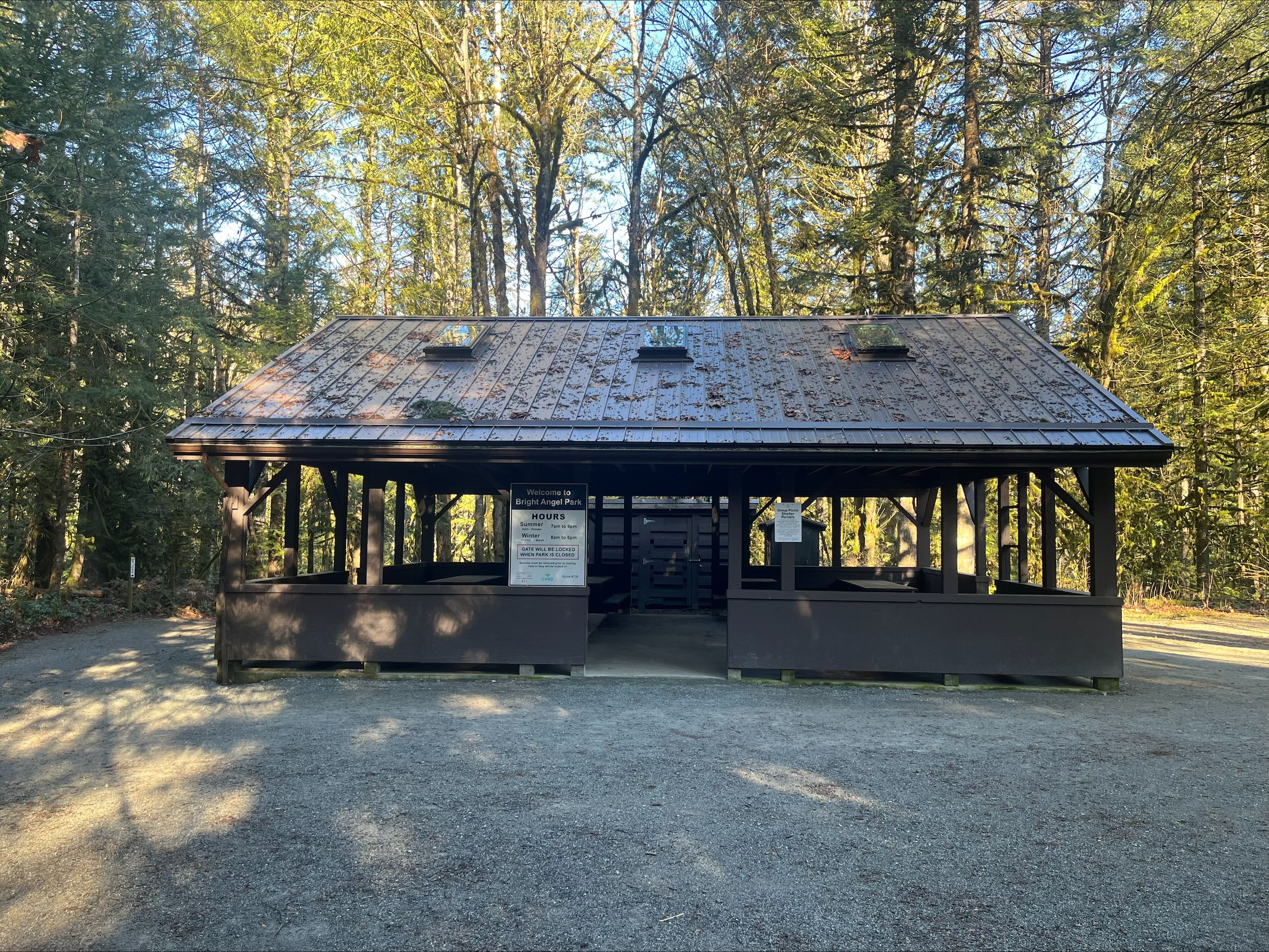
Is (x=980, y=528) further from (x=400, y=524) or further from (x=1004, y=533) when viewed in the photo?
(x=400, y=524)

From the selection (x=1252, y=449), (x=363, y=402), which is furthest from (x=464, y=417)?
(x=1252, y=449)

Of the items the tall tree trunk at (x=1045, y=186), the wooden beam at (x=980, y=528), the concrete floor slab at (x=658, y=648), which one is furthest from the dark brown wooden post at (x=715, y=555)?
the tall tree trunk at (x=1045, y=186)

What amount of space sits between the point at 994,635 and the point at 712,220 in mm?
13652

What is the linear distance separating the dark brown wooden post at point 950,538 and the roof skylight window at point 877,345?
2.00 m

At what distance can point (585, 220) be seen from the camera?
23156mm

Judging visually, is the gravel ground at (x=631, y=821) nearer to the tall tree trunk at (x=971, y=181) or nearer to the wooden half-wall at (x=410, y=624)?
the wooden half-wall at (x=410, y=624)

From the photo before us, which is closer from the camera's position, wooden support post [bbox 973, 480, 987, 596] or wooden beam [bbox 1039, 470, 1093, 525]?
wooden beam [bbox 1039, 470, 1093, 525]

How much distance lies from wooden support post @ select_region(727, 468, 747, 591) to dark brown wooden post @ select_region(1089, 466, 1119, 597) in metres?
3.53

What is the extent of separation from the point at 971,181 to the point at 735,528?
9.43 m

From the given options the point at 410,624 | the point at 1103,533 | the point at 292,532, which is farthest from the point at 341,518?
the point at 1103,533

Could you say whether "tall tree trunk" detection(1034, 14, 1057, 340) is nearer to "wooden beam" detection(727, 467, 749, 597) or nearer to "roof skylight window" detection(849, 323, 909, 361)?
"roof skylight window" detection(849, 323, 909, 361)

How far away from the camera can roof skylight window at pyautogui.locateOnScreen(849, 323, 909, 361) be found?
10.4 meters

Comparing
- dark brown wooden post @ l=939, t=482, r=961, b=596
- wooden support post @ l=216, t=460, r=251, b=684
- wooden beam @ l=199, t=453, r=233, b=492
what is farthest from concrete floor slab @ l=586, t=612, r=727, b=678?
wooden beam @ l=199, t=453, r=233, b=492

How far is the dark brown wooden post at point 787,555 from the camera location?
8.95 metres
